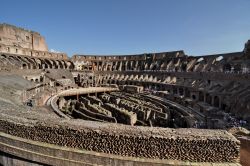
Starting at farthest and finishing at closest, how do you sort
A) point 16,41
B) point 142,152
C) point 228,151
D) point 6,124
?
point 16,41 → point 6,124 → point 142,152 → point 228,151

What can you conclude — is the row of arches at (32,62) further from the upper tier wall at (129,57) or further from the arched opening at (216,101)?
the arched opening at (216,101)

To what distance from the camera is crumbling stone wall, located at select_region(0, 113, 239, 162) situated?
6.96 m

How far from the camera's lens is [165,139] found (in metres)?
7.11

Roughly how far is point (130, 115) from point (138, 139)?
1122cm

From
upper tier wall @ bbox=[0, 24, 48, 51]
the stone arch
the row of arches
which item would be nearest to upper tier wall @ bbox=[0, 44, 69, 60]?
the row of arches

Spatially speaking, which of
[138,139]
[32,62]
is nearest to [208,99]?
[138,139]

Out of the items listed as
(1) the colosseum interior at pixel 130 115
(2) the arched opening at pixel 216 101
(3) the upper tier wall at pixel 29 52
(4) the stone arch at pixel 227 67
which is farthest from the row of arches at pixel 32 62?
(4) the stone arch at pixel 227 67

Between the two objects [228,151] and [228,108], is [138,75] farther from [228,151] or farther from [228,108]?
[228,151]

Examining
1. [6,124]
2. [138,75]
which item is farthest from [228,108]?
[138,75]

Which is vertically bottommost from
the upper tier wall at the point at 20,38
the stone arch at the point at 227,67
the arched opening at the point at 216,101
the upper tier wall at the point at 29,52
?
the arched opening at the point at 216,101

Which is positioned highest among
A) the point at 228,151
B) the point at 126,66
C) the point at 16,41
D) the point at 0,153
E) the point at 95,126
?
the point at 16,41

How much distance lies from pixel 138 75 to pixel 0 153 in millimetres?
38225

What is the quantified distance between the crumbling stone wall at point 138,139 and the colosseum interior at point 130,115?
0.04m

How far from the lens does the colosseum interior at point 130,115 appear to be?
7180 mm
